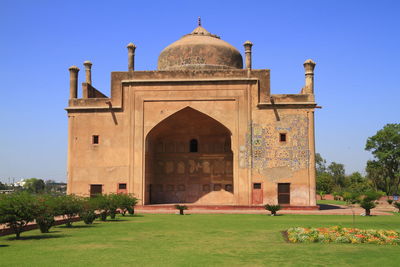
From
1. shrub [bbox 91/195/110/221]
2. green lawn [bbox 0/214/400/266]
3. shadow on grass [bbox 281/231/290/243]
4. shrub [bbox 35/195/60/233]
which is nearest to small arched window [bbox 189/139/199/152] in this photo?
shrub [bbox 91/195/110/221]

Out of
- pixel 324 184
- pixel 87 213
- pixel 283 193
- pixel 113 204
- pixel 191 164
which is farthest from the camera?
pixel 324 184

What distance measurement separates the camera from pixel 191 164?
26859 mm

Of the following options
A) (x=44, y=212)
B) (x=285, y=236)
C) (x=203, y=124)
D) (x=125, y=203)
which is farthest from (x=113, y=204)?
(x=203, y=124)

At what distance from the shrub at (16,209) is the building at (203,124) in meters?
12.6

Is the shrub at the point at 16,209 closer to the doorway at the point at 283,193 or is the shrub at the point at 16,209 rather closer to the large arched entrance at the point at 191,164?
the doorway at the point at 283,193

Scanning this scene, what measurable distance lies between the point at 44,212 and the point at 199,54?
16417mm

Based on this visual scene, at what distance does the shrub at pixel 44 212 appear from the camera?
11508mm

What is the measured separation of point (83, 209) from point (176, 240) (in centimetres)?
495

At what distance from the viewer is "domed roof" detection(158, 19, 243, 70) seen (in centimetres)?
2638

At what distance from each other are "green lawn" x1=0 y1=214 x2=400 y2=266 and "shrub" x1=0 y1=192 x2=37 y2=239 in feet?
1.43

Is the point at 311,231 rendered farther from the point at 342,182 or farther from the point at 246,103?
the point at 342,182

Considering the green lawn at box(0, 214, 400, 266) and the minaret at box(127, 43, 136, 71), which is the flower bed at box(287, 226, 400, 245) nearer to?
the green lawn at box(0, 214, 400, 266)

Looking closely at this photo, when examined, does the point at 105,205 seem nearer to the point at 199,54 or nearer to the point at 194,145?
the point at 194,145

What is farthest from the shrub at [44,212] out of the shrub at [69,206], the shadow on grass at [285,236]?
the shadow on grass at [285,236]
